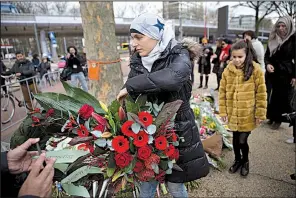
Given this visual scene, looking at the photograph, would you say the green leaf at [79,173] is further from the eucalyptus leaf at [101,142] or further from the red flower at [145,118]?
the red flower at [145,118]

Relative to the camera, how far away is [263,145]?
3521mm

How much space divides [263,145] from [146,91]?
9.27ft

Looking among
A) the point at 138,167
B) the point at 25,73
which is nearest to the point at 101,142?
the point at 138,167

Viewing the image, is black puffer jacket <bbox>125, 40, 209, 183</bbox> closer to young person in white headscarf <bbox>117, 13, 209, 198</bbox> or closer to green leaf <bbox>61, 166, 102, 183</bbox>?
young person in white headscarf <bbox>117, 13, 209, 198</bbox>

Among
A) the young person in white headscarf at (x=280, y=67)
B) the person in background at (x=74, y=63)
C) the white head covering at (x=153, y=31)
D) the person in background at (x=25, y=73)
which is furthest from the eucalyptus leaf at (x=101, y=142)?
the person in background at (x=74, y=63)

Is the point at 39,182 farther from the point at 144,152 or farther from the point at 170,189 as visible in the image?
the point at 170,189

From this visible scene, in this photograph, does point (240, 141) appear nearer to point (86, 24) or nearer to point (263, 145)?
point (263, 145)

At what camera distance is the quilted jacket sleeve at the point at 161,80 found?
137cm

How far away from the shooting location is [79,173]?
1304 millimetres

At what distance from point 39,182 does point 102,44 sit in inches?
84.3

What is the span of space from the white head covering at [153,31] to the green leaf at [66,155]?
69 cm

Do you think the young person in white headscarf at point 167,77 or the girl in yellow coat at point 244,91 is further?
the girl in yellow coat at point 244,91

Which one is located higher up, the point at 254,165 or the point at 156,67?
the point at 156,67

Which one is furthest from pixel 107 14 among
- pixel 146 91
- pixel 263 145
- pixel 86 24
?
pixel 263 145
